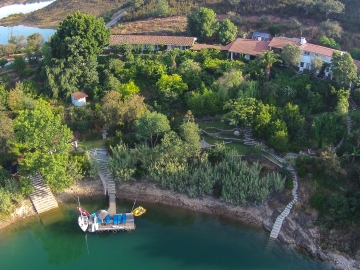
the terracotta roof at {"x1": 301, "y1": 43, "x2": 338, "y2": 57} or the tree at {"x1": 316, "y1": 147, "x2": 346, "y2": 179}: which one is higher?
the terracotta roof at {"x1": 301, "y1": 43, "x2": 338, "y2": 57}

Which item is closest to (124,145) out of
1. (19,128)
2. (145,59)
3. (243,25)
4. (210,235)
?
(19,128)

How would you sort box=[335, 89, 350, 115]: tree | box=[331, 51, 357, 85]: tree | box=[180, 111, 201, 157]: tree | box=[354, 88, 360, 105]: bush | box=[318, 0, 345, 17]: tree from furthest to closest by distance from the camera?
box=[318, 0, 345, 17]: tree → box=[354, 88, 360, 105]: bush → box=[331, 51, 357, 85]: tree → box=[335, 89, 350, 115]: tree → box=[180, 111, 201, 157]: tree

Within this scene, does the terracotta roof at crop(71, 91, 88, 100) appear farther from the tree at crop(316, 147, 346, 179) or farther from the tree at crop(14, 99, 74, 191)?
the tree at crop(316, 147, 346, 179)

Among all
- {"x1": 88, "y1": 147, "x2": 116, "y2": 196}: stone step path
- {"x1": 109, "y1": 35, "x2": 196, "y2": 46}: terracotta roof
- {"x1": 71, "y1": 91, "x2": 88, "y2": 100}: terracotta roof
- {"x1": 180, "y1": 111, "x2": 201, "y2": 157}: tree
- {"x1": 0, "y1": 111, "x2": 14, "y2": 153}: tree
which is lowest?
{"x1": 88, "y1": 147, "x2": 116, "y2": 196}: stone step path

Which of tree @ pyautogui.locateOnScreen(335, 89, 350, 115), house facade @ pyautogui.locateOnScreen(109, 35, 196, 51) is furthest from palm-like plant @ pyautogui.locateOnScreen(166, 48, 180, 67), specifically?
tree @ pyautogui.locateOnScreen(335, 89, 350, 115)

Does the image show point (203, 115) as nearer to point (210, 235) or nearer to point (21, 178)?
point (210, 235)

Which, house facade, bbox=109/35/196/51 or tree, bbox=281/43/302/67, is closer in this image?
tree, bbox=281/43/302/67

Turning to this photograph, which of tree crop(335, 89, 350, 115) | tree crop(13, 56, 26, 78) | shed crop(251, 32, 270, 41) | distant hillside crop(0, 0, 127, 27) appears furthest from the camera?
distant hillside crop(0, 0, 127, 27)

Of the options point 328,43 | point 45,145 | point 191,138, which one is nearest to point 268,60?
point 328,43
